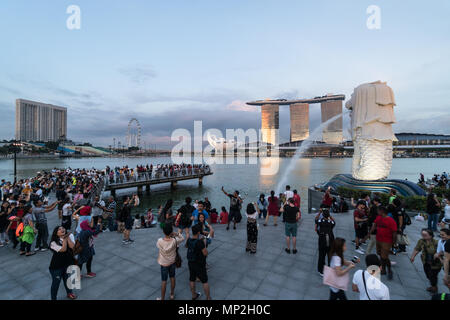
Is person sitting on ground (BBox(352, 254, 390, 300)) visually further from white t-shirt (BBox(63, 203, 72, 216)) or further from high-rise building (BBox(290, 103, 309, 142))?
high-rise building (BBox(290, 103, 309, 142))

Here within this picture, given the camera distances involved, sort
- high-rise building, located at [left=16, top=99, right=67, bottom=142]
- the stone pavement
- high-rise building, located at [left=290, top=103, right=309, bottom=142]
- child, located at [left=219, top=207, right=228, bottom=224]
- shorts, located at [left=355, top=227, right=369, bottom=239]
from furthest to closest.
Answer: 1. high-rise building, located at [left=290, top=103, right=309, bottom=142]
2. high-rise building, located at [left=16, top=99, right=67, bottom=142]
3. child, located at [left=219, top=207, right=228, bottom=224]
4. shorts, located at [left=355, top=227, right=369, bottom=239]
5. the stone pavement

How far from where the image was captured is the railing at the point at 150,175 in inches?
901

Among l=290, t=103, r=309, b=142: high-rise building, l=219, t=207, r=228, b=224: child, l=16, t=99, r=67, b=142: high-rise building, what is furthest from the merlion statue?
l=16, t=99, r=67, b=142: high-rise building

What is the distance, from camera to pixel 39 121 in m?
178

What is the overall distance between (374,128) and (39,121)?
23720 cm

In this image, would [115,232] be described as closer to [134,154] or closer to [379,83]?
[379,83]

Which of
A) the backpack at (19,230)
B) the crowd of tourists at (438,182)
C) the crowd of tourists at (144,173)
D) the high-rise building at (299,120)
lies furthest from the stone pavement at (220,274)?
the high-rise building at (299,120)

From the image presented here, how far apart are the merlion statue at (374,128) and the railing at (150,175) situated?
846 inches

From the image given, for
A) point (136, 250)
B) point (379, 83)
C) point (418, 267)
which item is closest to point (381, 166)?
point (379, 83)

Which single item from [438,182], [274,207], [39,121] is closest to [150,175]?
[274,207]

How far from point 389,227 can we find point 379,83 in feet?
46.1

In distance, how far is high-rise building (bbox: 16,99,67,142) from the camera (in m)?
166

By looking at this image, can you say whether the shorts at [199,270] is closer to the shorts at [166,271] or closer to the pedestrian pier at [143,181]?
the shorts at [166,271]

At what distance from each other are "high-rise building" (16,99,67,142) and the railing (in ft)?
632
